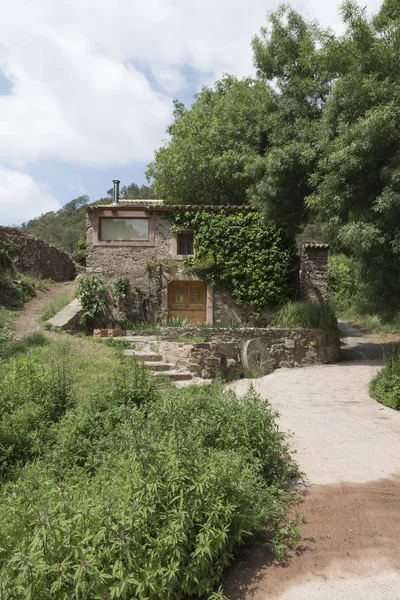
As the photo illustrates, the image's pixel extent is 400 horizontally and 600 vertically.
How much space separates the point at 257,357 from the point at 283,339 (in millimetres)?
1088

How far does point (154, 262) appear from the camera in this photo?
43.0 feet

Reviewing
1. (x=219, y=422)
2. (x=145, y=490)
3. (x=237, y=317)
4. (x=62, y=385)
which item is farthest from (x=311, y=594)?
(x=237, y=317)

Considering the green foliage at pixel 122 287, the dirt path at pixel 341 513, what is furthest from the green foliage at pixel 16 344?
the dirt path at pixel 341 513

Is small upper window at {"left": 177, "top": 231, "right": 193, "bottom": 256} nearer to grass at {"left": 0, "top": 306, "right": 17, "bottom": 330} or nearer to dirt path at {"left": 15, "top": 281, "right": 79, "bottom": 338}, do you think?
dirt path at {"left": 15, "top": 281, "right": 79, "bottom": 338}

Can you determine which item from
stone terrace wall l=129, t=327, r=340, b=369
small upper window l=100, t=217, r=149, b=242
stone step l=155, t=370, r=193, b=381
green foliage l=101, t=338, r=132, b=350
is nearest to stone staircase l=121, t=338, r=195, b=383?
stone step l=155, t=370, r=193, b=381

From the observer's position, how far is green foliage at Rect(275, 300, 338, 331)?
1062 centimetres

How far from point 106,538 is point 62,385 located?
310 cm

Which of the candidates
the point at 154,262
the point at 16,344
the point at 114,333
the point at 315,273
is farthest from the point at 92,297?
the point at 315,273

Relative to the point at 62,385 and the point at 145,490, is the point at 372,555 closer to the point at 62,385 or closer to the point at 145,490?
the point at 145,490

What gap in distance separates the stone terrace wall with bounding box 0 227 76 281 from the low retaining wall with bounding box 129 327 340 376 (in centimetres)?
804

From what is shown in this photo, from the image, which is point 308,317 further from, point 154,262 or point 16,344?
point 16,344

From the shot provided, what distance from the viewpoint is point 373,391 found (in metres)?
6.79

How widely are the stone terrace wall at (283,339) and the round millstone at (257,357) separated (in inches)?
6.0

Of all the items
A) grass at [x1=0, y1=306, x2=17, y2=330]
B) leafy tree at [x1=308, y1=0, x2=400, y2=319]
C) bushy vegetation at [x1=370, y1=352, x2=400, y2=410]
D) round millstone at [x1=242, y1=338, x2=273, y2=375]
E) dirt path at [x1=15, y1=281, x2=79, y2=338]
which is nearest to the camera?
bushy vegetation at [x1=370, y1=352, x2=400, y2=410]
